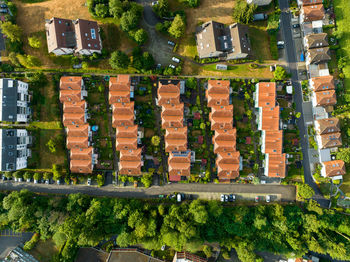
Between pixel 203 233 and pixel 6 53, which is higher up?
pixel 6 53

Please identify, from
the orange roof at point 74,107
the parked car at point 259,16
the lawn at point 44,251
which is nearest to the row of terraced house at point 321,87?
the parked car at point 259,16

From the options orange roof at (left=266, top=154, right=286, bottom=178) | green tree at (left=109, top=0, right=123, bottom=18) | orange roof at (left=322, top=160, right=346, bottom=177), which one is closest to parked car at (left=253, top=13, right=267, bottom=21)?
green tree at (left=109, top=0, right=123, bottom=18)

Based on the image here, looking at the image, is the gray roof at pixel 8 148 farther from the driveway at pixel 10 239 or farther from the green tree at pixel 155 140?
the green tree at pixel 155 140

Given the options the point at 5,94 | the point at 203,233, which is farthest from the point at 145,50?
the point at 203,233

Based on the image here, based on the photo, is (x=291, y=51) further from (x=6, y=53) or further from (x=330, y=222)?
(x=6, y=53)

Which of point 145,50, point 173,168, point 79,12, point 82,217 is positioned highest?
point 79,12
